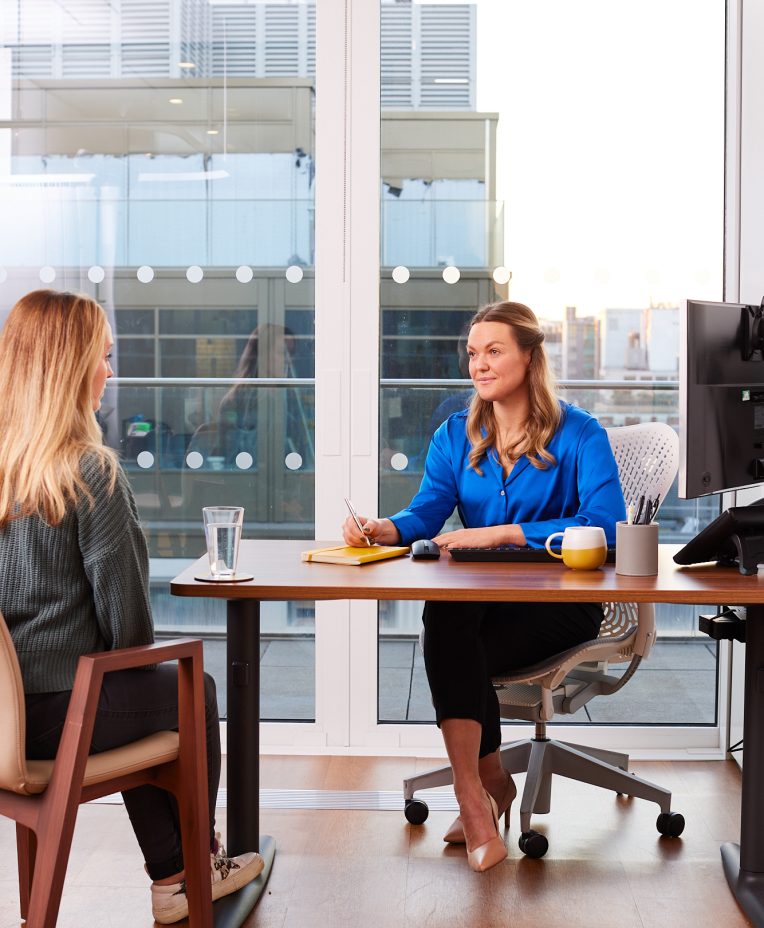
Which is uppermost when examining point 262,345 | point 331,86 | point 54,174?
point 331,86

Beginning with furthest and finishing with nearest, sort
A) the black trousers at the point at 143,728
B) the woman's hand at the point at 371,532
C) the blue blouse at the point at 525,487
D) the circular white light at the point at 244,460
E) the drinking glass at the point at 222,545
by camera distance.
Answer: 1. the circular white light at the point at 244,460
2. the blue blouse at the point at 525,487
3. the woman's hand at the point at 371,532
4. the drinking glass at the point at 222,545
5. the black trousers at the point at 143,728

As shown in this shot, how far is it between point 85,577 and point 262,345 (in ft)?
5.55

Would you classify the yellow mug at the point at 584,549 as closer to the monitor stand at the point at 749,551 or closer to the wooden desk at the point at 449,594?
the wooden desk at the point at 449,594

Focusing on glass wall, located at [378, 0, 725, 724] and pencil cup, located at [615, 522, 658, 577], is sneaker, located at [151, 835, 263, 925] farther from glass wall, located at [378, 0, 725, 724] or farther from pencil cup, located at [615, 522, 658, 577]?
glass wall, located at [378, 0, 725, 724]

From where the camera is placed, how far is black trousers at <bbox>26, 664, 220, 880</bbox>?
6.47ft

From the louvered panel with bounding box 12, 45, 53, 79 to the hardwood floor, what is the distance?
2298 mm

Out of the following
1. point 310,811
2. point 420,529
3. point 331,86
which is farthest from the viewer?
point 331,86

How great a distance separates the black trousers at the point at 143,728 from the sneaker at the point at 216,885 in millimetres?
38

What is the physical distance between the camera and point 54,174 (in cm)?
358

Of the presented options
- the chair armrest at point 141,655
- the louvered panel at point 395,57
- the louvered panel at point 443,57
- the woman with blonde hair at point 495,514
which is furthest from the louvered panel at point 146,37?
the chair armrest at point 141,655

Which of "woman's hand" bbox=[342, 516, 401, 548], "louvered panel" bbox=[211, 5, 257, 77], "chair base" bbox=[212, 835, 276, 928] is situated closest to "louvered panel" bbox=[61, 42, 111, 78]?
"louvered panel" bbox=[211, 5, 257, 77]

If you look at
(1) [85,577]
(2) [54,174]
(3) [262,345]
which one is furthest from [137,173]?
(1) [85,577]

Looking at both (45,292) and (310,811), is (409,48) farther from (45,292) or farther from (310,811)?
(310,811)

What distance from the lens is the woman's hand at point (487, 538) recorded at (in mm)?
2514
